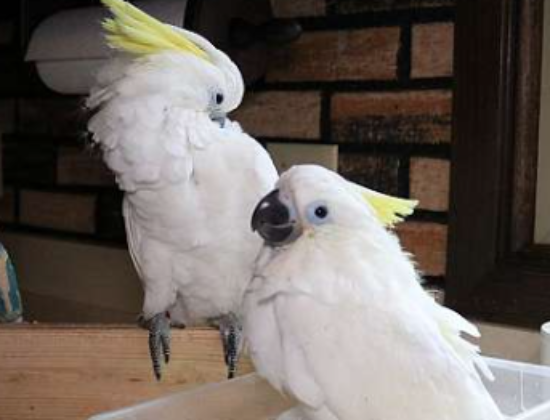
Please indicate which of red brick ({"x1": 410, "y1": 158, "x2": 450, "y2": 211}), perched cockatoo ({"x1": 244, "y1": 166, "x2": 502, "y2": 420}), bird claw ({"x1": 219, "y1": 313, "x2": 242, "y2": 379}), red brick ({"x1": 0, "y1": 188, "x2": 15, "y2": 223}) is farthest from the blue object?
red brick ({"x1": 0, "y1": 188, "x2": 15, "y2": 223})

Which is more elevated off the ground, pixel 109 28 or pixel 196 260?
pixel 109 28

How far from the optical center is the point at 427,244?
48.7 inches

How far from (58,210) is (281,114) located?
0.60 metres

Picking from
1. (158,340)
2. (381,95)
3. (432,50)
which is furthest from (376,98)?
(158,340)

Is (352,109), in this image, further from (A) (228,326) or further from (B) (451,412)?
(B) (451,412)

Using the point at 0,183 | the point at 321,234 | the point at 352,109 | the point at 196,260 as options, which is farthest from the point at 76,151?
the point at 321,234

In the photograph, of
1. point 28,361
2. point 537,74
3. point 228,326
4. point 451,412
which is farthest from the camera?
point 537,74

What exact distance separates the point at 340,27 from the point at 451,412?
0.78 metres

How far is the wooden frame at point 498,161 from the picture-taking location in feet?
3.74

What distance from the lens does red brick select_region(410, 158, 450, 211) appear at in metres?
1.21

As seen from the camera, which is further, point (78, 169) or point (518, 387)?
→ point (78, 169)

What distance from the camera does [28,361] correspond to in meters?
0.86

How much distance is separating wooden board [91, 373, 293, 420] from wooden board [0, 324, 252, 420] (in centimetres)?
7

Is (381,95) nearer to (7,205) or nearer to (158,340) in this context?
(158,340)
